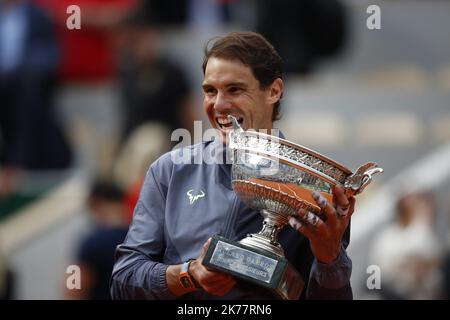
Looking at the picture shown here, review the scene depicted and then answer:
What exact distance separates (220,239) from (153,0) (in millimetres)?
6813

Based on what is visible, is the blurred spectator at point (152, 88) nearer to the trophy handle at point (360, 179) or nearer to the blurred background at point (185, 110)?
the blurred background at point (185, 110)

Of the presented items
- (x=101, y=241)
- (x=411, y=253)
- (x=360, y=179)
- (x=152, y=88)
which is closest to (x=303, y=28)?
(x=152, y=88)

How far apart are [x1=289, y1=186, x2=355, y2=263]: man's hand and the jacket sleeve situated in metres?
0.39

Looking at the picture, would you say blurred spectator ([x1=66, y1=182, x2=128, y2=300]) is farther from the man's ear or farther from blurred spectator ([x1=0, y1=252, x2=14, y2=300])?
the man's ear

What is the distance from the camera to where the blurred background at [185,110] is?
792 cm

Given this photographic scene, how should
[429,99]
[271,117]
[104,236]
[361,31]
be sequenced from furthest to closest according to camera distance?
[361,31]
[429,99]
[104,236]
[271,117]

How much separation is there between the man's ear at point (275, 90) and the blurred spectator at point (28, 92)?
5345mm

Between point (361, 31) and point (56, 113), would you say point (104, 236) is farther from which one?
point (361, 31)

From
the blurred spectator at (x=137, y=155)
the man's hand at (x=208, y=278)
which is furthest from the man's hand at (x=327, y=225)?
the blurred spectator at (x=137, y=155)

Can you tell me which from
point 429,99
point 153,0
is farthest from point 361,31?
point 153,0

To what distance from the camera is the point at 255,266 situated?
3.34m

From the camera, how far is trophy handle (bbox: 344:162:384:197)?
10.7 ft

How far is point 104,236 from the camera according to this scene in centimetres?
623

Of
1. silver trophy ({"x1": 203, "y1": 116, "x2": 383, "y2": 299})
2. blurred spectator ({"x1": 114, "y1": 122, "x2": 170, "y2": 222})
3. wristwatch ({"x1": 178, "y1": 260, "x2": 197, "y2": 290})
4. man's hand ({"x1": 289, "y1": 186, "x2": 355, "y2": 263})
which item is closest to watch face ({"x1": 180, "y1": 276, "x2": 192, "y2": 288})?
wristwatch ({"x1": 178, "y1": 260, "x2": 197, "y2": 290})
